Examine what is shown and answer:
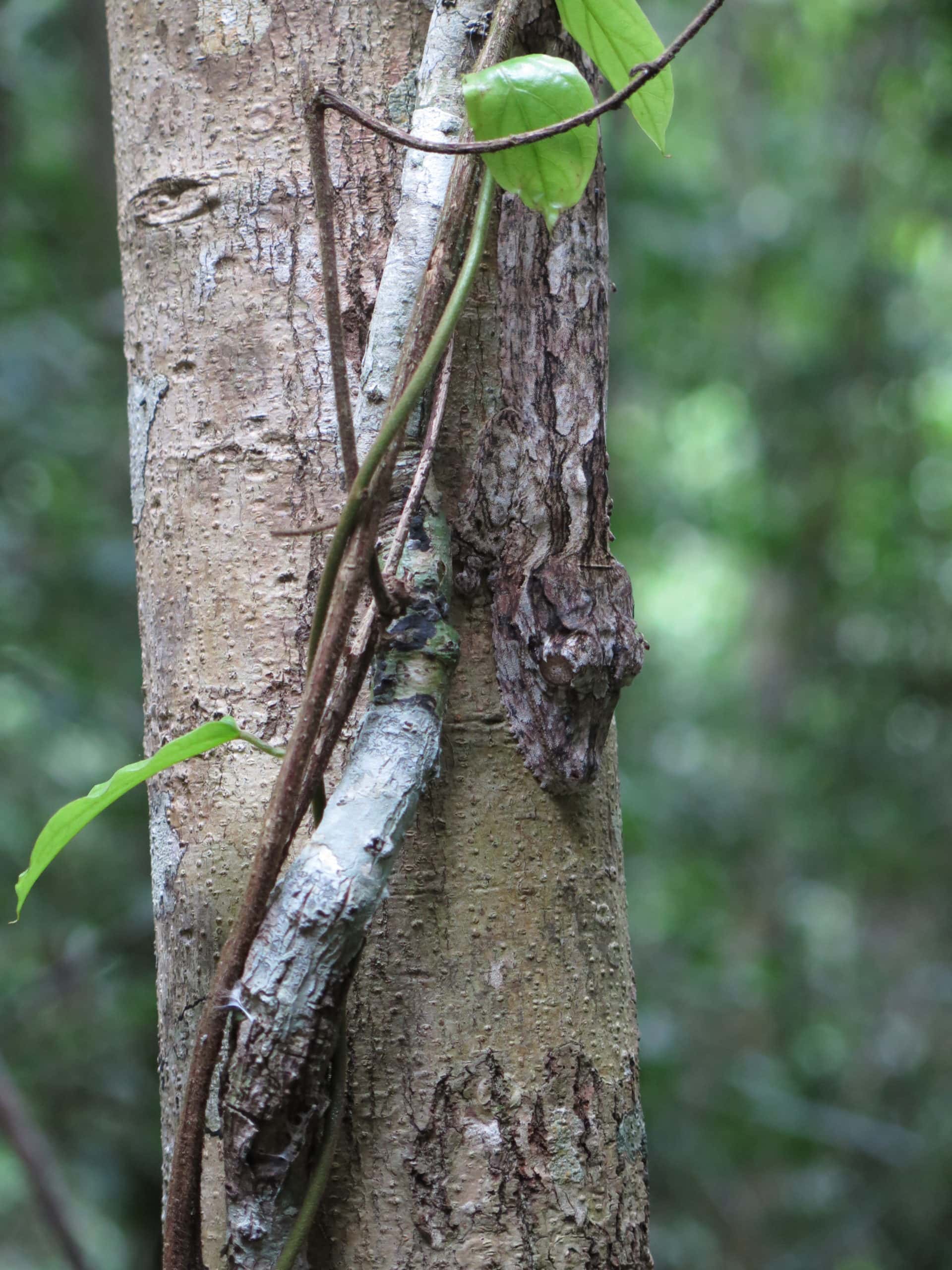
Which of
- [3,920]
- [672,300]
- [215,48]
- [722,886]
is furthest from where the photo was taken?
[722,886]

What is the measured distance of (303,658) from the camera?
675 mm

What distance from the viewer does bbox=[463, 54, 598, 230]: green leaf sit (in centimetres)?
60

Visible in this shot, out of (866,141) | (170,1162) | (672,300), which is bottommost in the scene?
(170,1162)

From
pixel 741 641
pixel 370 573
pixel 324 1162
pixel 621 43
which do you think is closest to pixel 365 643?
pixel 370 573

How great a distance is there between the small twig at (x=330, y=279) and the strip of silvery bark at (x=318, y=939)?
105 mm

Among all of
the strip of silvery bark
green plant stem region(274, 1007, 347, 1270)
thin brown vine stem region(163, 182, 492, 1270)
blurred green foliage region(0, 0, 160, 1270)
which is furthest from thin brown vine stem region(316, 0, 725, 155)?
blurred green foliage region(0, 0, 160, 1270)

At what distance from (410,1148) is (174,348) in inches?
20.8

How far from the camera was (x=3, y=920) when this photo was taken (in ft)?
9.01

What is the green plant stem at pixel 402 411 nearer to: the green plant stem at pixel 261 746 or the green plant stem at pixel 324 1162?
the green plant stem at pixel 261 746

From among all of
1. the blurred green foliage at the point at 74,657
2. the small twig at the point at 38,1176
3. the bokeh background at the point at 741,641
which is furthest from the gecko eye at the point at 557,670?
the bokeh background at the point at 741,641

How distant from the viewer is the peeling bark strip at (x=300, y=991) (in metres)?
0.57

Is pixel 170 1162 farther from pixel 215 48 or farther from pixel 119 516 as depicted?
pixel 119 516

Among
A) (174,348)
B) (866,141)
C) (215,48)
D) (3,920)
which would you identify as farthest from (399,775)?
(866,141)

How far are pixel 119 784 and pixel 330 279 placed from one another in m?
0.30
